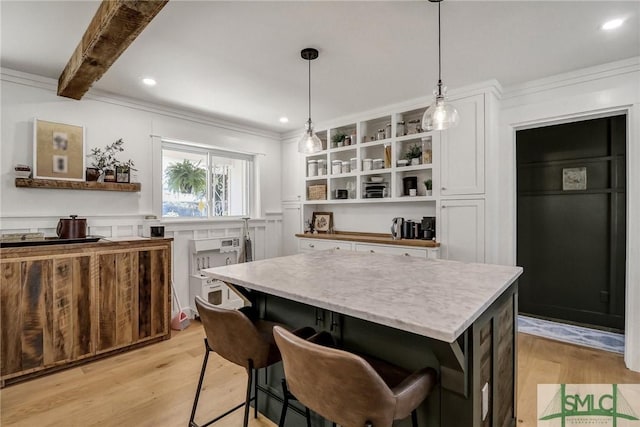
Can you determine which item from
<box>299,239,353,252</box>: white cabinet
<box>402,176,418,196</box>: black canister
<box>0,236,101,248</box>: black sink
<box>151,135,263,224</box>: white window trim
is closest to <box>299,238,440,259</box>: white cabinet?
<box>299,239,353,252</box>: white cabinet

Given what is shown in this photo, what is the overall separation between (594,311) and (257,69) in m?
4.19

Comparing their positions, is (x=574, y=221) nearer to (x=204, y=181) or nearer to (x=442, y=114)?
(x=442, y=114)

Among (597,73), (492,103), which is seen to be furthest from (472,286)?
(597,73)

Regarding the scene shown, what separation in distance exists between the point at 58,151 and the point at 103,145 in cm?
40

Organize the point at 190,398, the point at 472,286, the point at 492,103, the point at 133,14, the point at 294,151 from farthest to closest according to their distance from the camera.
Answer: the point at 294,151 → the point at 492,103 → the point at 190,398 → the point at 133,14 → the point at 472,286

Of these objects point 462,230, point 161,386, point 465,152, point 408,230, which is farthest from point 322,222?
point 161,386

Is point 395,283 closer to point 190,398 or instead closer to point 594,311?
point 190,398

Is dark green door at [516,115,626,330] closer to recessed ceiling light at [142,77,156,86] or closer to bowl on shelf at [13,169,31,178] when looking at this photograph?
recessed ceiling light at [142,77,156,86]

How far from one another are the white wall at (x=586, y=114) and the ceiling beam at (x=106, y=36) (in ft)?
10.2

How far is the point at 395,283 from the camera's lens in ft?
5.04

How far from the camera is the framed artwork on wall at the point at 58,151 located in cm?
285

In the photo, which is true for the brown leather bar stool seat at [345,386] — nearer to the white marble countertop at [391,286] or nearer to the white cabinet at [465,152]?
the white marble countertop at [391,286]

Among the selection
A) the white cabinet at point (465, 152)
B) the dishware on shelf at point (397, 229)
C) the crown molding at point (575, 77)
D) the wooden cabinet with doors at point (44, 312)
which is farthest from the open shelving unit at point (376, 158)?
the wooden cabinet with doors at point (44, 312)

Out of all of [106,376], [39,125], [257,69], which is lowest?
[106,376]
